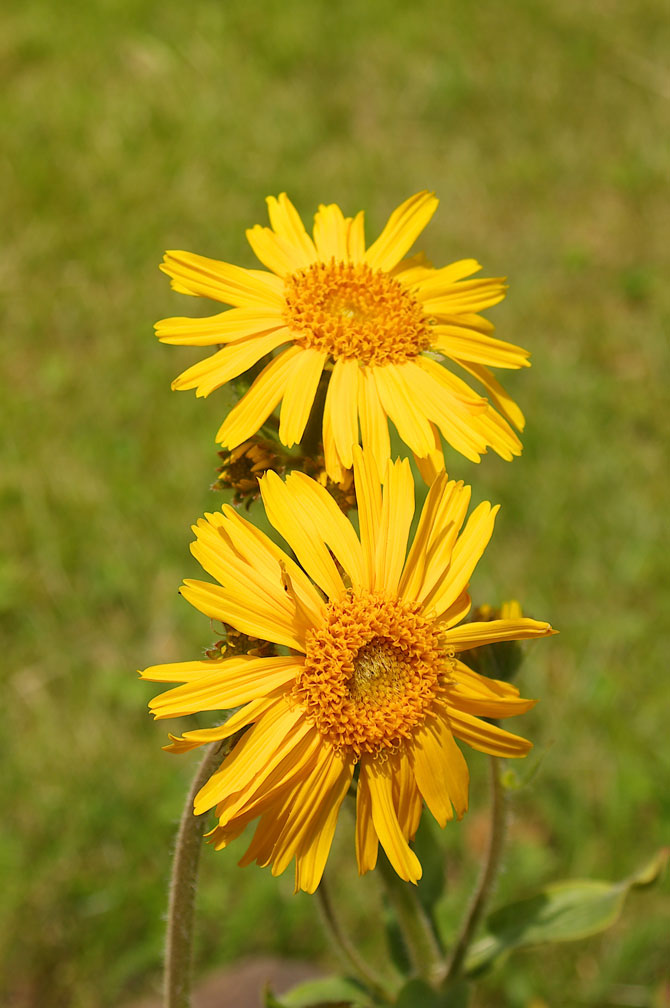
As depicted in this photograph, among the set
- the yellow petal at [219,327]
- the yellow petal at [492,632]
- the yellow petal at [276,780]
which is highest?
the yellow petal at [219,327]

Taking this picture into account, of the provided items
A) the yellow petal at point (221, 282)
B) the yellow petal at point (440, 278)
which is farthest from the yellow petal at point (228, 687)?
the yellow petal at point (440, 278)

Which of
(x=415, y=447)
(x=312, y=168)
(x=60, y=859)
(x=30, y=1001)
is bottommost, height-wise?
(x=30, y=1001)

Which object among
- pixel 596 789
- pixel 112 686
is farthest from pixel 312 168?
pixel 596 789

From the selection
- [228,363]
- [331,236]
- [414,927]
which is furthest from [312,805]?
[331,236]

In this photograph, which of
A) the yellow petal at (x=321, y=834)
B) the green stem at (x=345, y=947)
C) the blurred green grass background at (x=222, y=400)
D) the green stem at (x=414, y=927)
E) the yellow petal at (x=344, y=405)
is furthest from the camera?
the blurred green grass background at (x=222, y=400)

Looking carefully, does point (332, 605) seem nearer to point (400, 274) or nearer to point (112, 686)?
point (400, 274)

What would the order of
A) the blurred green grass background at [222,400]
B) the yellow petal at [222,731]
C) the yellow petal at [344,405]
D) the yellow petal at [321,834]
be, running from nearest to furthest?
the yellow petal at [222,731], the yellow petal at [321,834], the yellow petal at [344,405], the blurred green grass background at [222,400]

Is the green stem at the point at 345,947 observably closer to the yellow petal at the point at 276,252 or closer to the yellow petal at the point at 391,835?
the yellow petal at the point at 391,835
